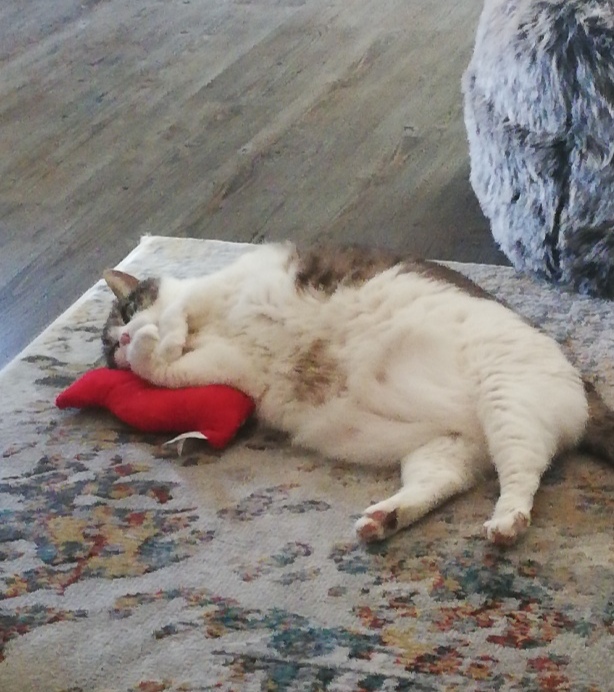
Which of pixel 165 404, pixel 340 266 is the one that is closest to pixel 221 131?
pixel 340 266

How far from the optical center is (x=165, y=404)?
1.83m

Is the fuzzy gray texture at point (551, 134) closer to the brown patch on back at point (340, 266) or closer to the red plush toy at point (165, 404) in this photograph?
the brown patch on back at point (340, 266)

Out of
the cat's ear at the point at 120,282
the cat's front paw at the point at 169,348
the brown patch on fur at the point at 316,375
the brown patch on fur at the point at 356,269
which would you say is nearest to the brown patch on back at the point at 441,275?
the brown patch on fur at the point at 356,269

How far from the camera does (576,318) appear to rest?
7.21ft

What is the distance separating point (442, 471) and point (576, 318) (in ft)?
2.51

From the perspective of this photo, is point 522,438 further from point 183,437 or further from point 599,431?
point 183,437

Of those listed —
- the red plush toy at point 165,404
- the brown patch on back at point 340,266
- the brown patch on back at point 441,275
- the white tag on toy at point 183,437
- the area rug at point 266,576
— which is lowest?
the area rug at point 266,576

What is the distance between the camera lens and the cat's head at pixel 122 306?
1.97 meters

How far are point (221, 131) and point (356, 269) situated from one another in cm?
174

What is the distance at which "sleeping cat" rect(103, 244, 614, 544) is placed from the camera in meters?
1.57

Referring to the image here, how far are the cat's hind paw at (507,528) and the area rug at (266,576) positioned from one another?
0.02m

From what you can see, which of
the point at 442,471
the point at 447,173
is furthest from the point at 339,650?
the point at 447,173

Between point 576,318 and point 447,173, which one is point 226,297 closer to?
point 576,318

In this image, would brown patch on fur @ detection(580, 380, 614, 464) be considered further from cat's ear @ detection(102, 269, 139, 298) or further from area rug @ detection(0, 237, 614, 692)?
cat's ear @ detection(102, 269, 139, 298)
